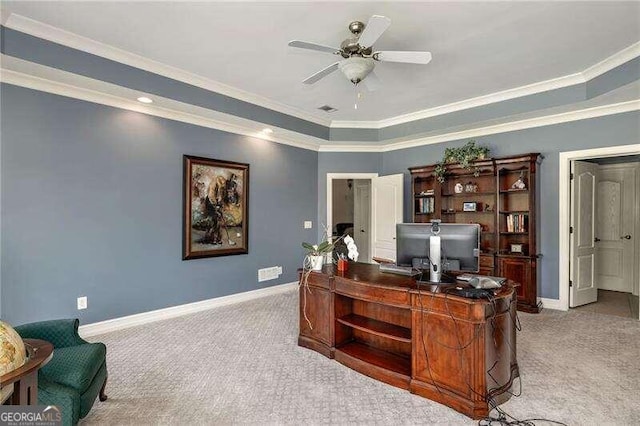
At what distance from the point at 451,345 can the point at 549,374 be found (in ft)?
3.77

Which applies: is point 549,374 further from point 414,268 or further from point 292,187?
point 292,187

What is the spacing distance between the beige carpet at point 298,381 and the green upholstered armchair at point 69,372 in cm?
Answer: 32

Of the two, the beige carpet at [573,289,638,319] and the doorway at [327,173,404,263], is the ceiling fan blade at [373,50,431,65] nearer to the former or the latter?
the doorway at [327,173,404,263]

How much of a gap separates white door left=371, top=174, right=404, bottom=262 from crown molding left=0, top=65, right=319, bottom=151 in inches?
55.9

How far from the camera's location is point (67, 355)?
199 cm

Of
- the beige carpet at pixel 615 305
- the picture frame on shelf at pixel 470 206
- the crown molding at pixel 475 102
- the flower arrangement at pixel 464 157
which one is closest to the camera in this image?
the crown molding at pixel 475 102

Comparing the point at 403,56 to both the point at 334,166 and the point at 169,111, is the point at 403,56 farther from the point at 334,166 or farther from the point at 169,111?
the point at 334,166

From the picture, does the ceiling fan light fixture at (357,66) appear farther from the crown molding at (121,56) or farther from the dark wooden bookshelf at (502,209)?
the dark wooden bookshelf at (502,209)

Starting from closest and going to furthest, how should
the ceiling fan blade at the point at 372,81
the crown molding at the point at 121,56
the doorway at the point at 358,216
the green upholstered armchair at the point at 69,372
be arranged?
the green upholstered armchair at the point at 69,372
the crown molding at the point at 121,56
the ceiling fan blade at the point at 372,81
the doorway at the point at 358,216

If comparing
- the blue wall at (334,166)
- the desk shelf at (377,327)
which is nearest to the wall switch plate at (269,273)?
the blue wall at (334,166)

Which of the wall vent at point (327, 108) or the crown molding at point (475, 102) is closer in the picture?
the crown molding at point (475, 102)

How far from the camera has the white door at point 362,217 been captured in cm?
752

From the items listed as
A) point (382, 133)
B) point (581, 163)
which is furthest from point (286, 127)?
point (581, 163)

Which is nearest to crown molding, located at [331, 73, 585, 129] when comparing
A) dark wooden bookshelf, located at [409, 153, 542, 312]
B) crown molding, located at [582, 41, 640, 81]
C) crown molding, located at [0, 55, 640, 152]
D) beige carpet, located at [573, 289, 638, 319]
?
crown molding, located at [582, 41, 640, 81]
